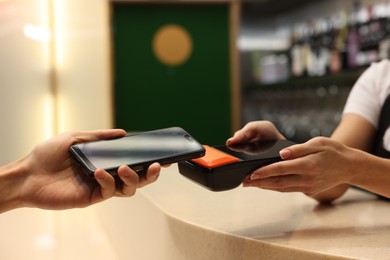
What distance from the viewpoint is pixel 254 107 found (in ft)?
14.0

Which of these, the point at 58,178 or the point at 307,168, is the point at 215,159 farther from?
the point at 58,178

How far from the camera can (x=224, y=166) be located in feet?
2.27

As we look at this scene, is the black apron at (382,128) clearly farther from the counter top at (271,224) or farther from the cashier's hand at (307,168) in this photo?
the cashier's hand at (307,168)

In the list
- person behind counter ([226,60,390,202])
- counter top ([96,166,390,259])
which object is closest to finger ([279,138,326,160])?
person behind counter ([226,60,390,202])

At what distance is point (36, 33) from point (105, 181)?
151 centimetres

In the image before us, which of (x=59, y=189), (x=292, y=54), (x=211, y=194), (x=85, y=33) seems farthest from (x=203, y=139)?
(x=59, y=189)

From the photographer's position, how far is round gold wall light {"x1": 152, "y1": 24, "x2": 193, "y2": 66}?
377 centimetres

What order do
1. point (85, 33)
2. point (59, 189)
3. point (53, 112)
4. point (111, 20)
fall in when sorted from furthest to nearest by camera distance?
1. point (111, 20)
2. point (85, 33)
3. point (53, 112)
4. point (59, 189)

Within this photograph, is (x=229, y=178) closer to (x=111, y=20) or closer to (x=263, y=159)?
(x=263, y=159)

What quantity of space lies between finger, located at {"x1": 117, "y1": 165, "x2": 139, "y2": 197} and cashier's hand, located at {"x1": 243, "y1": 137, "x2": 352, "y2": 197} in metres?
0.16

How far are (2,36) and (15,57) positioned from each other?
192 millimetres

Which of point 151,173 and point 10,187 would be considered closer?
point 151,173

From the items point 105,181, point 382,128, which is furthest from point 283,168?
point 382,128

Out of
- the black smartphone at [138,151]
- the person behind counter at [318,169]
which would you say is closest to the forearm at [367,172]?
the person behind counter at [318,169]
